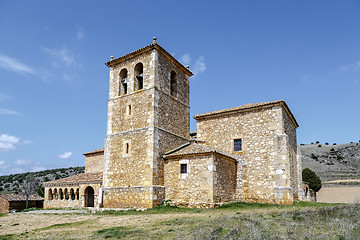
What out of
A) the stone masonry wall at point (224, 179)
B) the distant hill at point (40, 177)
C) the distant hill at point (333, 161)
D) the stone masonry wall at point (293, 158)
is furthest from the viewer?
the distant hill at point (40, 177)

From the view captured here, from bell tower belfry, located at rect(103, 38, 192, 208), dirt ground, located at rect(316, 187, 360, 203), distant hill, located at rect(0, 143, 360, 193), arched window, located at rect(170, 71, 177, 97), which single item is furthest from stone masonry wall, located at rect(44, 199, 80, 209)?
distant hill, located at rect(0, 143, 360, 193)

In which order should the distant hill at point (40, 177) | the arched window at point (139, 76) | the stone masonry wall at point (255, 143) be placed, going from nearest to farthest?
the stone masonry wall at point (255, 143) < the arched window at point (139, 76) < the distant hill at point (40, 177)

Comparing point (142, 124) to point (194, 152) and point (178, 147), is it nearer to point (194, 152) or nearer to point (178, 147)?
point (178, 147)

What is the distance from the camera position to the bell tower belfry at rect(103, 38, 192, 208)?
17438 millimetres

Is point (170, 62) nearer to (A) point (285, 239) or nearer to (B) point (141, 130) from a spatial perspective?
(B) point (141, 130)

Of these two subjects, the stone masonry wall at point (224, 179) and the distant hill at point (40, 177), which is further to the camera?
the distant hill at point (40, 177)

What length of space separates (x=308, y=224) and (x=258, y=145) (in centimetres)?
975

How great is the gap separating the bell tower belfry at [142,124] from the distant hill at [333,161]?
44045 mm

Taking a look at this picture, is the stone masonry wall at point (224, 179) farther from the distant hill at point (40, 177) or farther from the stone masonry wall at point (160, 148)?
the distant hill at point (40, 177)

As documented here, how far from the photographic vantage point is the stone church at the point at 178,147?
16.7m

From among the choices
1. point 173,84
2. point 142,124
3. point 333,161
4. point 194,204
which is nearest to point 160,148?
point 142,124

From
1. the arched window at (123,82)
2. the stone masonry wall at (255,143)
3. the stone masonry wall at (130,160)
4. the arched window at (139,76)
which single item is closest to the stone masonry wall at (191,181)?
the stone masonry wall at (130,160)

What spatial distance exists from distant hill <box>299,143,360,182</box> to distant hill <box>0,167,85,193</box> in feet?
167

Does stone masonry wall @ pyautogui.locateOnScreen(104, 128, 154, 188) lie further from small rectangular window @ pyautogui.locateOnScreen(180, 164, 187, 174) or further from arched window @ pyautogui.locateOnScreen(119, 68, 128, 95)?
arched window @ pyautogui.locateOnScreen(119, 68, 128, 95)
